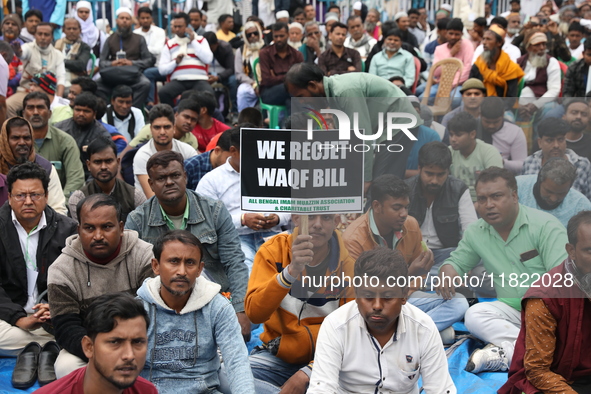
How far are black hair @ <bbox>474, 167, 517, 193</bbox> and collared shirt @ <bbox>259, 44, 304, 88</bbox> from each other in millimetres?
6369

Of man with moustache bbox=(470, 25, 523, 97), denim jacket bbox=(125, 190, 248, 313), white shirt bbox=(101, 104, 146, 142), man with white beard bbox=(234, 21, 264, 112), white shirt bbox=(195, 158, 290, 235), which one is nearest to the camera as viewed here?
denim jacket bbox=(125, 190, 248, 313)

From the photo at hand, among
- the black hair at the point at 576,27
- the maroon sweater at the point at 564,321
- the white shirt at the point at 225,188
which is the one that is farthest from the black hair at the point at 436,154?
the black hair at the point at 576,27

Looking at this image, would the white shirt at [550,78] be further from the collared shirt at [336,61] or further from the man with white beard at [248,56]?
the man with white beard at [248,56]

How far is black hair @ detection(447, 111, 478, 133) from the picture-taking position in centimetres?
326

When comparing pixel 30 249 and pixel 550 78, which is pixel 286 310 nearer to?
pixel 30 249

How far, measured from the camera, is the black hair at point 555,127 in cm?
323

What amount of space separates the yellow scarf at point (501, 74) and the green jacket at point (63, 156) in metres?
4.59

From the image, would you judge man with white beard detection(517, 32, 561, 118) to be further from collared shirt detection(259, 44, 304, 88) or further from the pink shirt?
collared shirt detection(259, 44, 304, 88)

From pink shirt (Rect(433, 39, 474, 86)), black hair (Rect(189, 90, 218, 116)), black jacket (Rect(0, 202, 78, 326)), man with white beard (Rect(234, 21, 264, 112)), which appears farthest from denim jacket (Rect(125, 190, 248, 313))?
pink shirt (Rect(433, 39, 474, 86))

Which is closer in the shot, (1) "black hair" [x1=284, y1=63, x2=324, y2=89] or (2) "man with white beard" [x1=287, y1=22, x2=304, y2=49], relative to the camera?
(1) "black hair" [x1=284, y1=63, x2=324, y2=89]

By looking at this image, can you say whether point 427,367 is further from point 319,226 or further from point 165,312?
point 165,312

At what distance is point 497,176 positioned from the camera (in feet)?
10.8

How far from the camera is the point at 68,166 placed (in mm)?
6457

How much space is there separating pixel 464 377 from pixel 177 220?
191 cm
